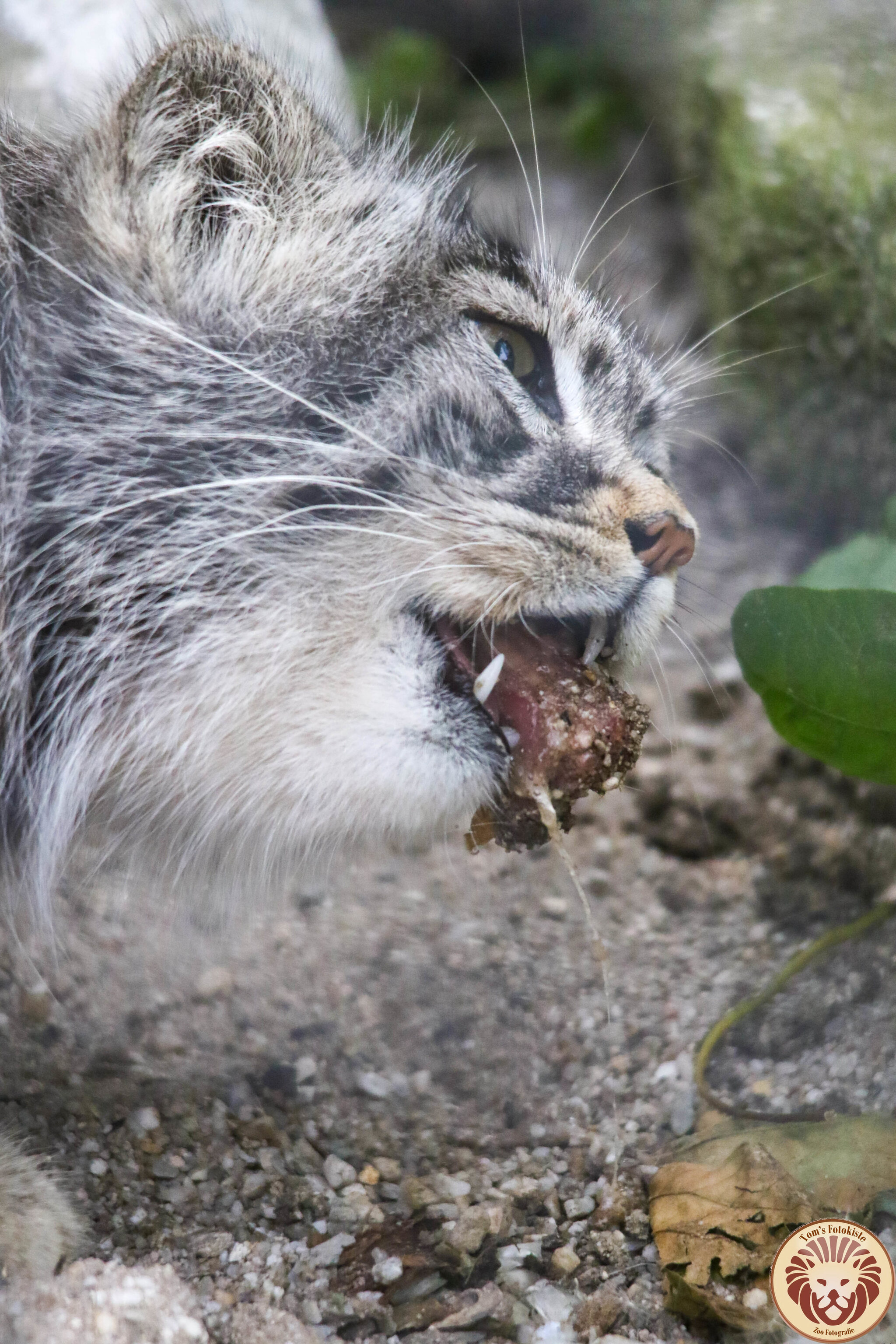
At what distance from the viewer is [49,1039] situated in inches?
76.5

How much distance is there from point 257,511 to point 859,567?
1074 millimetres

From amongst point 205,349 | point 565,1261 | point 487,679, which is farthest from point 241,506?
point 565,1261

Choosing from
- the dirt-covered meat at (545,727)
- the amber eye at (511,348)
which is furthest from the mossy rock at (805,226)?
the dirt-covered meat at (545,727)

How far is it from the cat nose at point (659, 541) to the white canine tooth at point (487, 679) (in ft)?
0.80

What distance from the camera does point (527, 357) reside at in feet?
6.00

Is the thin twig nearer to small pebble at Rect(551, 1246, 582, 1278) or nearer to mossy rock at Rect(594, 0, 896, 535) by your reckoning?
small pebble at Rect(551, 1246, 582, 1278)

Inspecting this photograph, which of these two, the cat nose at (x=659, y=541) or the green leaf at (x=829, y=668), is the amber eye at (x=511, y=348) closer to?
the cat nose at (x=659, y=541)

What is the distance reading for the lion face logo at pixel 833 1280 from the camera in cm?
141

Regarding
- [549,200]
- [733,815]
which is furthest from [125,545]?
[549,200]

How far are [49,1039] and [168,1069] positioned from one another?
21 cm

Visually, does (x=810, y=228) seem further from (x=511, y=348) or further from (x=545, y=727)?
(x=545, y=727)

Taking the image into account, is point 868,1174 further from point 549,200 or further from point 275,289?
point 549,200

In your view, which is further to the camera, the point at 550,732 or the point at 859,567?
the point at 859,567

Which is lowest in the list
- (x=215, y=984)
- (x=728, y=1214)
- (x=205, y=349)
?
(x=215, y=984)
